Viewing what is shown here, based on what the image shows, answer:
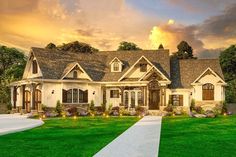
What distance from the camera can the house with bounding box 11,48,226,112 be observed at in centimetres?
4362

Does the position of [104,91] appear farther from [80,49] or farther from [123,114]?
[80,49]

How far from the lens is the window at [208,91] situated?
1748 inches

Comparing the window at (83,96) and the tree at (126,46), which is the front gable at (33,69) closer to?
the window at (83,96)

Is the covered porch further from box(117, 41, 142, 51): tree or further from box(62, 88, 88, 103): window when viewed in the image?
box(117, 41, 142, 51): tree

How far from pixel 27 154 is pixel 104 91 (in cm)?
3353

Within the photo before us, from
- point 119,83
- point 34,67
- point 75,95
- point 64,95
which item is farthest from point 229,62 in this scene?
point 34,67

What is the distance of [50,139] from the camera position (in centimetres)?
1756

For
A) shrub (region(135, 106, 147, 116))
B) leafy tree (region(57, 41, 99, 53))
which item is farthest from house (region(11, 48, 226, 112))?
leafy tree (region(57, 41, 99, 53))

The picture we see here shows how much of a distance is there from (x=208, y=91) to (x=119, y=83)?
9.76 m

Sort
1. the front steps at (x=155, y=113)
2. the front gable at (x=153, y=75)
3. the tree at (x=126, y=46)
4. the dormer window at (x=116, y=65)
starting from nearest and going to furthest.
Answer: the front steps at (x=155, y=113), the front gable at (x=153, y=75), the dormer window at (x=116, y=65), the tree at (x=126, y=46)

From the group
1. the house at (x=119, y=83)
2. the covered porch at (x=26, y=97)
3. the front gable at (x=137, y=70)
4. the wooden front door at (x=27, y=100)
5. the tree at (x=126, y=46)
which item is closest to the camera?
the covered porch at (x=26, y=97)

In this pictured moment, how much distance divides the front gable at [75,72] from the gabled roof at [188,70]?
32.3 feet

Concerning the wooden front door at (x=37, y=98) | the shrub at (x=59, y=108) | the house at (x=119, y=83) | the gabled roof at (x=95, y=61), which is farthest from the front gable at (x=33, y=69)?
the shrub at (x=59, y=108)

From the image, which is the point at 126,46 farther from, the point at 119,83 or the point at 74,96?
the point at 74,96
